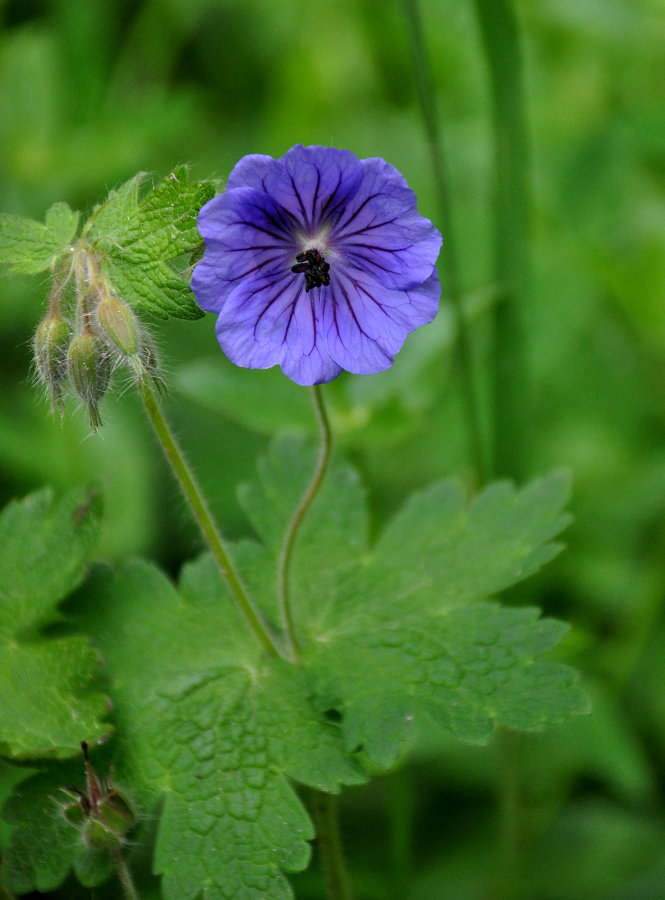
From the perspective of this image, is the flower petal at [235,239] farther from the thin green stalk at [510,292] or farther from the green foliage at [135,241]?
the thin green stalk at [510,292]

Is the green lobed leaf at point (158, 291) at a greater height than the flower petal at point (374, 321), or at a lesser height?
greater

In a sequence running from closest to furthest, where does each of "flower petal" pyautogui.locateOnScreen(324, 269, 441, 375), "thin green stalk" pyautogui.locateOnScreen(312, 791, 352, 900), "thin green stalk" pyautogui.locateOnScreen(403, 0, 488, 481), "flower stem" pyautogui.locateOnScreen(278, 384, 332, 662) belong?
"flower petal" pyautogui.locateOnScreen(324, 269, 441, 375)
"flower stem" pyautogui.locateOnScreen(278, 384, 332, 662)
"thin green stalk" pyautogui.locateOnScreen(312, 791, 352, 900)
"thin green stalk" pyautogui.locateOnScreen(403, 0, 488, 481)

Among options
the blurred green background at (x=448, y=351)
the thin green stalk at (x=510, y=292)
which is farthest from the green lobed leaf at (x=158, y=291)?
the thin green stalk at (x=510, y=292)

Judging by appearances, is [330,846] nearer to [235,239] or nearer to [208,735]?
[208,735]

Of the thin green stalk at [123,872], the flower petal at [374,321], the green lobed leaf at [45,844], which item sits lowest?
the thin green stalk at [123,872]

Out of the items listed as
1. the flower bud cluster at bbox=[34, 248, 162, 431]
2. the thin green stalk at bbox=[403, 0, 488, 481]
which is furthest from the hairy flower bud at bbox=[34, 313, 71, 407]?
the thin green stalk at bbox=[403, 0, 488, 481]

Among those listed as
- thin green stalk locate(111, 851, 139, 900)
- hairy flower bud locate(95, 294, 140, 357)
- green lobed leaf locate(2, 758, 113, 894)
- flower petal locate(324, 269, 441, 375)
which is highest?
hairy flower bud locate(95, 294, 140, 357)

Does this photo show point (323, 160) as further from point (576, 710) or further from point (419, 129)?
point (419, 129)

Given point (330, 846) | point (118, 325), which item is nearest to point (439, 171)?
point (118, 325)

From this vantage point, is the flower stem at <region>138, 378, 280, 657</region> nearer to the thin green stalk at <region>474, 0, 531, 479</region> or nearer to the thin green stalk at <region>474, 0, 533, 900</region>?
the thin green stalk at <region>474, 0, 533, 900</region>
